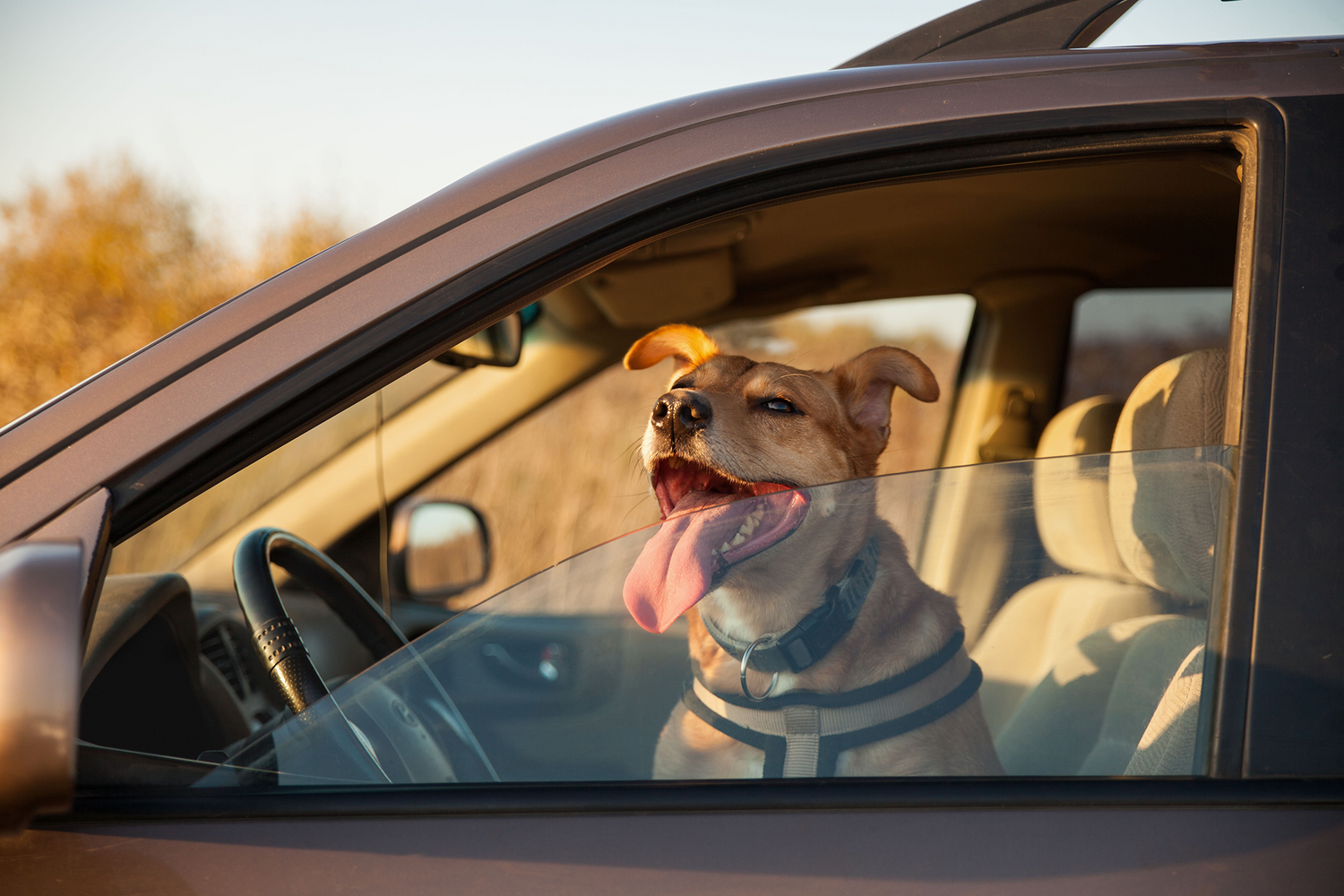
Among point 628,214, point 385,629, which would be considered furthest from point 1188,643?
point 385,629

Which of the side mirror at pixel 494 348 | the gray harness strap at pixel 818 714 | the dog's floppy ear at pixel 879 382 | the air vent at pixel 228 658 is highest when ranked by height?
the side mirror at pixel 494 348

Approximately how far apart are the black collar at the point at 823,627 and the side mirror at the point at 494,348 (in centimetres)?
159

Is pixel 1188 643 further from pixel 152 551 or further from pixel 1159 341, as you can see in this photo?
pixel 1159 341

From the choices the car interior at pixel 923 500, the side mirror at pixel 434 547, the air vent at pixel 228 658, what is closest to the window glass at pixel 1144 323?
the car interior at pixel 923 500

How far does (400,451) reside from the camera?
309cm

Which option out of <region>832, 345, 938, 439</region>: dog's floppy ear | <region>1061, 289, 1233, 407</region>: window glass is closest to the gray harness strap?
<region>1061, 289, 1233, 407</region>: window glass

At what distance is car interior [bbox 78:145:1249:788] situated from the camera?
1.17 metres

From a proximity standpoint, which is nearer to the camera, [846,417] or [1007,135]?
[1007,135]

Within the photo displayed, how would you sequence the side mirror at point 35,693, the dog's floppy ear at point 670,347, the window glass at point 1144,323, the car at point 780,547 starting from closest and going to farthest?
1. the side mirror at point 35,693
2. the car at point 780,547
3. the dog's floppy ear at point 670,347
4. the window glass at point 1144,323

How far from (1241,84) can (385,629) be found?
184cm

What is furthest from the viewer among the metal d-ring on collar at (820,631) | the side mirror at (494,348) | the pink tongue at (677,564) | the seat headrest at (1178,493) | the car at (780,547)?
the side mirror at (494,348)

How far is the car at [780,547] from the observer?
94 cm

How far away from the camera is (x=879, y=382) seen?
2449mm

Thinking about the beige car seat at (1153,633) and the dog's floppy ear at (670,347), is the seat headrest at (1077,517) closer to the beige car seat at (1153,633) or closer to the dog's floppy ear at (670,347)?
the beige car seat at (1153,633)
